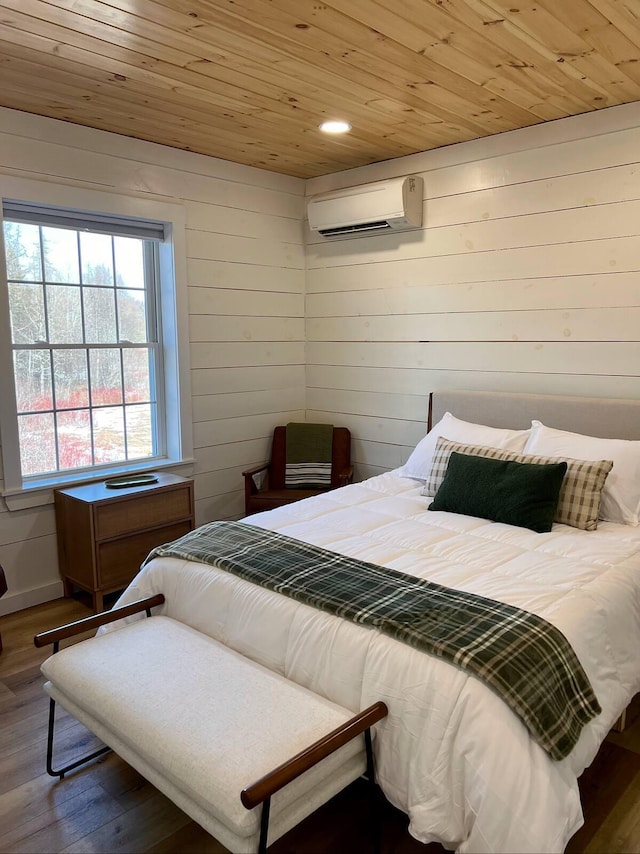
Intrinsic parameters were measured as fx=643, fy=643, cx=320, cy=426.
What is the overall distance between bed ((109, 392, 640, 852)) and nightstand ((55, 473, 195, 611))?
2.61 feet

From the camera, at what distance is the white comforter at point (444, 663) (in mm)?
1563

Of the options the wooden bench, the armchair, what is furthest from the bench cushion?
the armchair

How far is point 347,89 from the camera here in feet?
9.24

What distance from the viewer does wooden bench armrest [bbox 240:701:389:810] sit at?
1.40m

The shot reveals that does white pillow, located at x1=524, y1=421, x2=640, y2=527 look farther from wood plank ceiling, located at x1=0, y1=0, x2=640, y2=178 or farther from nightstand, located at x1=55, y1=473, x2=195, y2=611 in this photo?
nightstand, located at x1=55, y1=473, x2=195, y2=611

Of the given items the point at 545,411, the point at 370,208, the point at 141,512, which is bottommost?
the point at 141,512

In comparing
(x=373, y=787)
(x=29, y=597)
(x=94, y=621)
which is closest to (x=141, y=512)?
(x=29, y=597)

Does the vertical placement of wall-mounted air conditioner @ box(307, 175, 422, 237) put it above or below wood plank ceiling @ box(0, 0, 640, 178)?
below

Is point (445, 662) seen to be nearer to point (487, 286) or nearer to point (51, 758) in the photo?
point (51, 758)

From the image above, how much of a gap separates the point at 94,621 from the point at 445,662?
123 centimetres

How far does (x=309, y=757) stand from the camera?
1.51 metres

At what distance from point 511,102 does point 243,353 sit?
2.15 m

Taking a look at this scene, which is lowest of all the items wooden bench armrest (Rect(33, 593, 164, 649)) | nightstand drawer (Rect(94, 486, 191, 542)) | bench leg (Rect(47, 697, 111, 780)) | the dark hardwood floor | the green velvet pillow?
the dark hardwood floor

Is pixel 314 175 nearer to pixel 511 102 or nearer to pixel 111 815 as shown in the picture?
pixel 511 102
